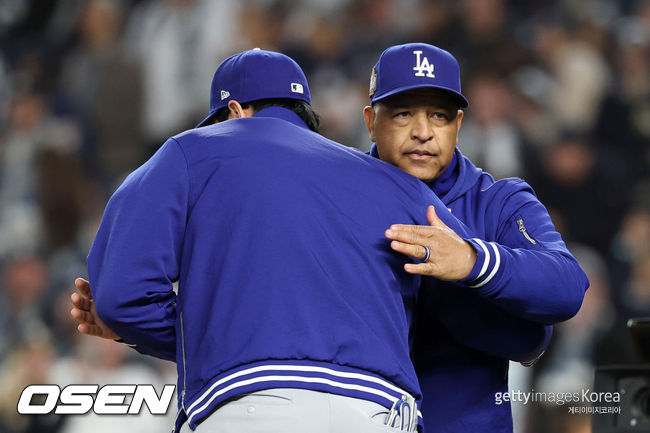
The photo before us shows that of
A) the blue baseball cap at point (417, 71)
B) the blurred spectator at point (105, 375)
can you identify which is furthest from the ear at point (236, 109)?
the blurred spectator at point (105, 375)

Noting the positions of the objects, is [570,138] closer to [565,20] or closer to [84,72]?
[565,20]

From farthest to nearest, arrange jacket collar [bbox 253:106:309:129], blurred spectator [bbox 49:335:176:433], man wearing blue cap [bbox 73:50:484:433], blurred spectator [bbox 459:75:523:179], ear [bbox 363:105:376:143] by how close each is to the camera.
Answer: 1. blurred spectator [bbox 459:75:523:179]
2. blurred spectator [bbox 49:335:176:433]
3. ear [bbox 363:105:376:143]
4. jacket collar [bbox 253:106:309:129]
5. man wearing blue cap [bbox 73:50:484:433]

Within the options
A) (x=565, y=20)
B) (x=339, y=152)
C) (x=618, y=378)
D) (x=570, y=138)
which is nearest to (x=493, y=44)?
(x=565, y=20)

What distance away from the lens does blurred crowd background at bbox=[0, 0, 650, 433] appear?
4.68m

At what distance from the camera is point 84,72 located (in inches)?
228

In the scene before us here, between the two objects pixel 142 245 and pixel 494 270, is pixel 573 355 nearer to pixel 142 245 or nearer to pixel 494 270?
pixel 494 270

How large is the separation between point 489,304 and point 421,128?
16.3 inches

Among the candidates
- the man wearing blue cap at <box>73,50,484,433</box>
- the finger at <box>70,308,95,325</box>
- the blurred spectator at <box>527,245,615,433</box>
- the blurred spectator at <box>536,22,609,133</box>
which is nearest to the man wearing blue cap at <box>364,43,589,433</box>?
the man wearing blue cap at <box>73,50,484,433</box>

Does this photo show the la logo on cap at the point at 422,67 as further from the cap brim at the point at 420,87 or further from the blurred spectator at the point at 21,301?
the blurred spectator at the point at 21,301

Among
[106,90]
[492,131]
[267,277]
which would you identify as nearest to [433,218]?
[267,277]

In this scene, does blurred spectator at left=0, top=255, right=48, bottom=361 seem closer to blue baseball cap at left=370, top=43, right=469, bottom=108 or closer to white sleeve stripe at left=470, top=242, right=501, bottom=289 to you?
blue baseball cap at left=370, top=43, right=469, bottom=108

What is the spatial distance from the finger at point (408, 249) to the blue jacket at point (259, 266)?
0.15ft

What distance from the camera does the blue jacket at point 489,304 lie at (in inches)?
60.0

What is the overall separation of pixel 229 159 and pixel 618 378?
1.15 metres
